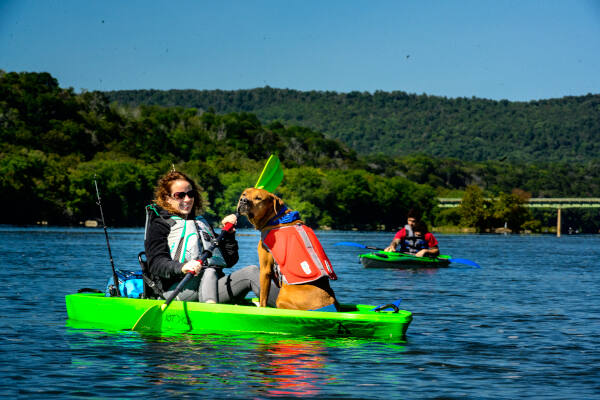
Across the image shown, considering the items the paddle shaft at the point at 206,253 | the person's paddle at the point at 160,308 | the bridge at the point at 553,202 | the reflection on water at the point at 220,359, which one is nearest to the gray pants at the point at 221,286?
the person's paddle at the point at 160,308

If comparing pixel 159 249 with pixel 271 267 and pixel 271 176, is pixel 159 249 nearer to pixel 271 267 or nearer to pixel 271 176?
pixel 271 267

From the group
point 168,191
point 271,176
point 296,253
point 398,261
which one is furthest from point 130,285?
point 398,261

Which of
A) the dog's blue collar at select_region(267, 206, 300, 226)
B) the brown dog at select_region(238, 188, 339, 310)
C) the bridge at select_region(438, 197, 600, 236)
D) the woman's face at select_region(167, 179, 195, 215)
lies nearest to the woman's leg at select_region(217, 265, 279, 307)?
the brown dog at select_region(238, 188, 339, 310)

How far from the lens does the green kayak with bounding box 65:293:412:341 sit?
938 cm

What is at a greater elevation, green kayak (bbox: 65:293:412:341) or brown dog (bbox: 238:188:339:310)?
brown dog (bbox: 238:188:339:310)

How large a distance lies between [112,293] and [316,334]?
9.71ft

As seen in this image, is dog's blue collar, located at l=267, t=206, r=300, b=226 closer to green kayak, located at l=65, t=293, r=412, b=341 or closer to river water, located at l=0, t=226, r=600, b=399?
green kayak, located at l=65, t=293, r=412, b=341

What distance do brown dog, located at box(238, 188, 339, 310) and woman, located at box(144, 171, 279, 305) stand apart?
0.85 feet

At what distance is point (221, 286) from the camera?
1000cm

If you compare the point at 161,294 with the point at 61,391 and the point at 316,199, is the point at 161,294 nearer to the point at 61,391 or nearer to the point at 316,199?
the point at 61,391

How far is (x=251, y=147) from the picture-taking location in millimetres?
171625

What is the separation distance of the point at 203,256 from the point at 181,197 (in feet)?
2.43

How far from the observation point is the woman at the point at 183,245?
9566mm

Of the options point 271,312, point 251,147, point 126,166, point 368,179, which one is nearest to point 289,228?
point 271,312
